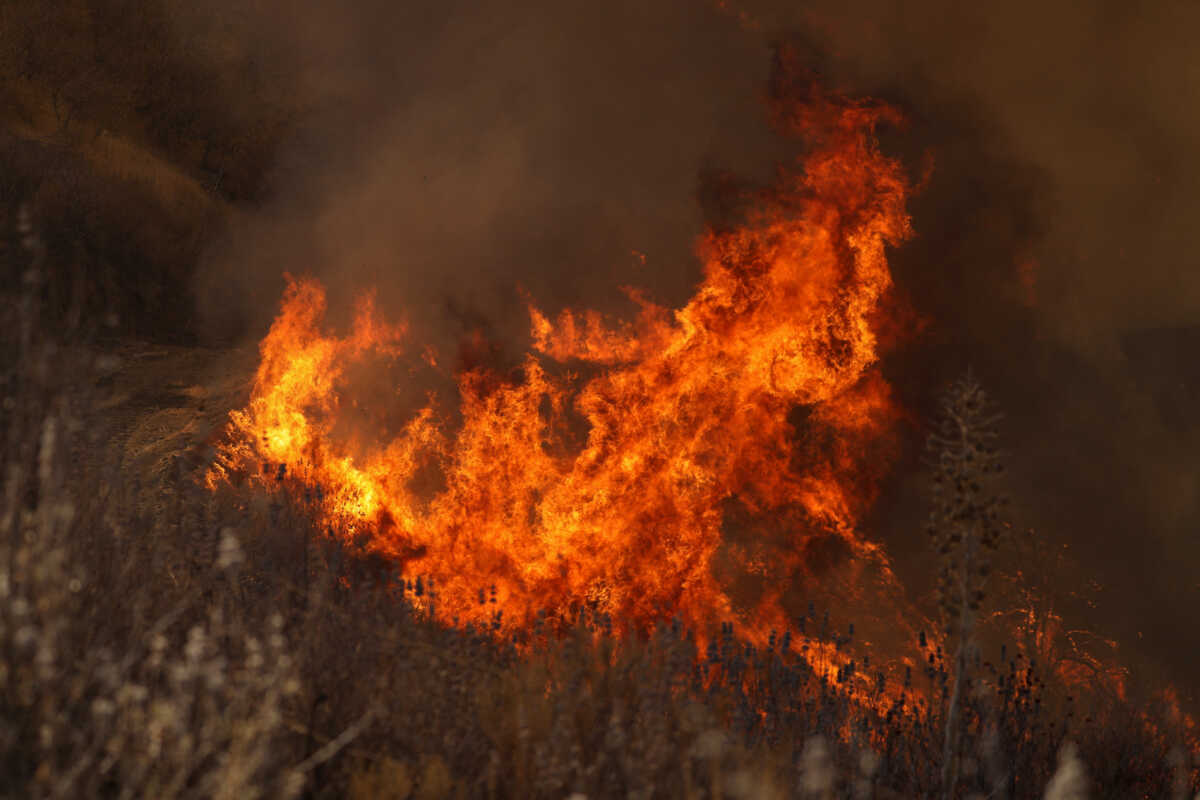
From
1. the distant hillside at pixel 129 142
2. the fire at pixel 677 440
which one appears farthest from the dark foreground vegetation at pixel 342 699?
the distant hillside at pixel 129 142

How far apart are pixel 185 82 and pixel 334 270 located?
934cm

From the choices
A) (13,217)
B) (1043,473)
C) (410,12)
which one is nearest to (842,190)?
(1043,473)

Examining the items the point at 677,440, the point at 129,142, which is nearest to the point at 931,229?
the point at 677,440

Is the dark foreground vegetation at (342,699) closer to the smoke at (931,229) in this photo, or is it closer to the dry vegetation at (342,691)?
the dry vegetation at (342,691)

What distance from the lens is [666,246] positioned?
27.4 feet

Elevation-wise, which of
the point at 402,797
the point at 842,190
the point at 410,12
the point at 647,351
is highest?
the point at 410,12

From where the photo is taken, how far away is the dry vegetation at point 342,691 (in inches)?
103

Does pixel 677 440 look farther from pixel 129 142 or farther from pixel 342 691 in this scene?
pixel 129 142

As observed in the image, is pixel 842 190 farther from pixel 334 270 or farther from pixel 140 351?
pixel 140 351

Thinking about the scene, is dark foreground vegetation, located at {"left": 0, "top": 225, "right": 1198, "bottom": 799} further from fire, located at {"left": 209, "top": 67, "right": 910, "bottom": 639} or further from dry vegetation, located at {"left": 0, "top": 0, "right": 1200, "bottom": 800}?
fire, located at {"left": 209, "top": 67, "right": 910, "bottom": 639}

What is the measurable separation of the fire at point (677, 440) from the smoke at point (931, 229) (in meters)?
0.37

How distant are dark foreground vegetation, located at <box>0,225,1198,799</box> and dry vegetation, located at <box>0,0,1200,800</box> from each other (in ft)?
0.06

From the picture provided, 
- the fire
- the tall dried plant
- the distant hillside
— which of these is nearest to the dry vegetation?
the tall dried plant

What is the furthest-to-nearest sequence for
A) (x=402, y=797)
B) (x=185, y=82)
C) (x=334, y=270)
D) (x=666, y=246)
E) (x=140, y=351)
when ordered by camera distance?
1. (x=185, y=82)
2. (x=140, y=351)
3. (x=334, y=270)
4. (x=666, y=246)
5. (x=402, y=797)
